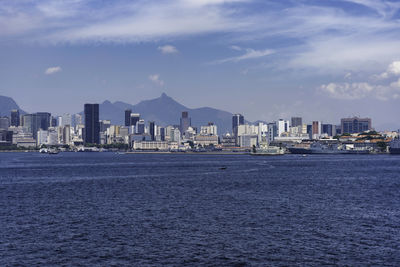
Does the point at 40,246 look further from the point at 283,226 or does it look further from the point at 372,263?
the point at 372,263

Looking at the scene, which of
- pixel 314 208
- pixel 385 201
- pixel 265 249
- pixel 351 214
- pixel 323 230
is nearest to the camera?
pixel 265 249

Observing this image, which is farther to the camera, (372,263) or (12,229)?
(12,229)

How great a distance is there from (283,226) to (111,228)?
14.9 meters

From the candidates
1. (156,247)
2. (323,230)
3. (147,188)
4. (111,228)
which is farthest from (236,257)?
(147,188)

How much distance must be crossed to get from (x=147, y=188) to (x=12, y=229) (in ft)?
123

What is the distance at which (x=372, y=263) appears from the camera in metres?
32.8

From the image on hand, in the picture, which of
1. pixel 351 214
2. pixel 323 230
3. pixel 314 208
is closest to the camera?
pixel 323 230

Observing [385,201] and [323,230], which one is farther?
[385,201]

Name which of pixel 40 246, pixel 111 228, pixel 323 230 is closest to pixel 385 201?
pixel 323 230

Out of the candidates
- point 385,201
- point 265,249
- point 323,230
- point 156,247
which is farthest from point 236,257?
point 385,201

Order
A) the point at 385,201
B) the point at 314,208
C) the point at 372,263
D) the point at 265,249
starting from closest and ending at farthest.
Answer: the point at 372,263 < the point at 265,249 < the point at 314,208 < the point at 385,201

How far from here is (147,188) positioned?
8069cm

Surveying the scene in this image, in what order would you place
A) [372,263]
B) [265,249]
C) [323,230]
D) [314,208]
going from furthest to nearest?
[314,208]
[323,230]
[265,249]
[372,263]

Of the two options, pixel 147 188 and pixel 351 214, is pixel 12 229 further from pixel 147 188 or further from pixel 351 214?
pixel 147 188
